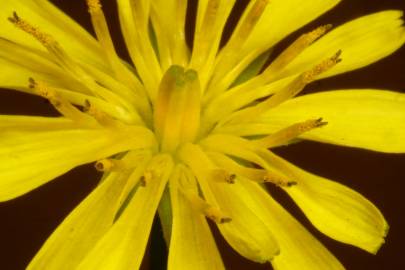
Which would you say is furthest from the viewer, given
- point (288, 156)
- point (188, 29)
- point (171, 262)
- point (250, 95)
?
point (188, 29)

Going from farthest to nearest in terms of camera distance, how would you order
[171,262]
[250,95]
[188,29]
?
1. [188,29]
2. [250,95]
3. [171,262]

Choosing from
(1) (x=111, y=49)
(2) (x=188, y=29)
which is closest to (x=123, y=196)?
(1) (x=111, y=49)

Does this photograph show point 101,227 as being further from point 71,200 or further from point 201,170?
point 71,200

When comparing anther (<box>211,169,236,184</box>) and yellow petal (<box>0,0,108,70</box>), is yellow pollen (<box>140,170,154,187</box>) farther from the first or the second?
yellow petal (<box>0,0,108,70</box>)

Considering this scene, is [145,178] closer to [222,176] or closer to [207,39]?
[222,176]

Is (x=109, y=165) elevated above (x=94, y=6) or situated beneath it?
situated beneath

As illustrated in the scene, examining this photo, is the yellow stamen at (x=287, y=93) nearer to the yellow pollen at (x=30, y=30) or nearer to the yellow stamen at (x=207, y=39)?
the yellow stamen at (x=207, y=39)

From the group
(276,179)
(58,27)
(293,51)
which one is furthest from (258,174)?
(58,27)
